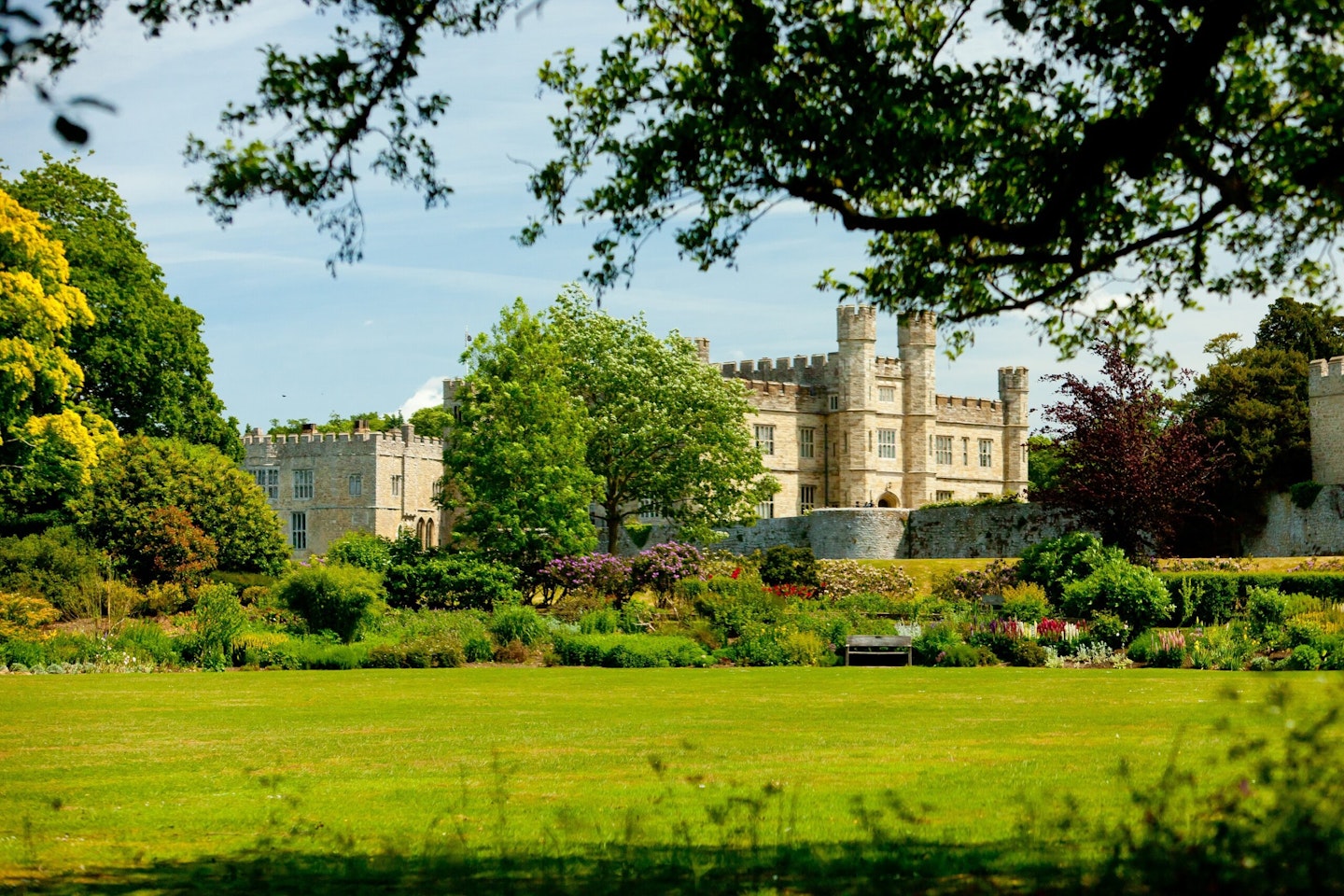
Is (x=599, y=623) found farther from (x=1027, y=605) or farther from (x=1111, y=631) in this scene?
(x=1111, y=631)

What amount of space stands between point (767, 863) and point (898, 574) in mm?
25828

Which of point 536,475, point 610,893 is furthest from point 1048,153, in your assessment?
point 536,475

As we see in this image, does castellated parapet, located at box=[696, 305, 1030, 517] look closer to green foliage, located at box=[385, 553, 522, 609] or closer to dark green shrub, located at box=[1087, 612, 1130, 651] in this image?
green foliage, located at box=[385, 553, 522, 609]

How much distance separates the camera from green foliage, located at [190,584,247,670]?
20188 mm

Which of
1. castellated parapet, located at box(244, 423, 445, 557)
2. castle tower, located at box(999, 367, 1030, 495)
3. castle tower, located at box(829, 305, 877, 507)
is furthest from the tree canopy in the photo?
castellated parapet, located at box(244, 423, 445, 557)

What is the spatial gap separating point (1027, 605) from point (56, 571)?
16.6 m

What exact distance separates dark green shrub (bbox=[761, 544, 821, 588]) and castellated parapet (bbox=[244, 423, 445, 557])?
25053 mm

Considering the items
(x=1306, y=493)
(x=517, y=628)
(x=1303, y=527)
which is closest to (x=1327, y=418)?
(x=1306, y=493)

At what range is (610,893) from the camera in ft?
18.5

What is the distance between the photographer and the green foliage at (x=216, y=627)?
20.2m

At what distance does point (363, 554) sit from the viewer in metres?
31.1

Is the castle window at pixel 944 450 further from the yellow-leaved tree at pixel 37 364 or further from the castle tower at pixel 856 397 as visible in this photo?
the yellow-leaved tree at pixel 37 364

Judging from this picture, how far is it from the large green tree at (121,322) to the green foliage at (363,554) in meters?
6.11

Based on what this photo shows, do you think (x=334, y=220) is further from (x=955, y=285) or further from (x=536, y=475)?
(x=536, y=475)
